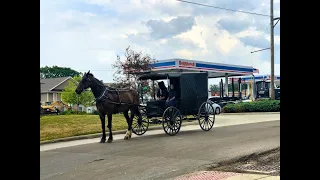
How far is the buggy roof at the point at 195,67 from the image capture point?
33744mm

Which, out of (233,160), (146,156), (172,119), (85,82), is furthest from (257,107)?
(233,160)

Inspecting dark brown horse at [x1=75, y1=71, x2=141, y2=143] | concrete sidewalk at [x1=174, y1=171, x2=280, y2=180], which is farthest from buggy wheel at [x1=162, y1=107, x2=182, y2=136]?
concrete sidewalk at [x1=174, y1=171, x2=280, y2=180]

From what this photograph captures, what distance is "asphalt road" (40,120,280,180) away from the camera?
824 cm

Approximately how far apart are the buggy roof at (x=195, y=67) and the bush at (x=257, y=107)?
5.80 m

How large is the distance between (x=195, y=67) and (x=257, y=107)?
839 cm

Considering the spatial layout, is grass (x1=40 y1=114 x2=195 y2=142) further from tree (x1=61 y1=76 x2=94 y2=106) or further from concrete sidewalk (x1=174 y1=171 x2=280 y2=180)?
tree (x1=61 y1=76 x2=94 y2=106)

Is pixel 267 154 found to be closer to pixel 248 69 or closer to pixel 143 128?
pixel 143 128

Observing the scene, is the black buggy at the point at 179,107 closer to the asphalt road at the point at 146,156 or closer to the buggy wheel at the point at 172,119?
the buggy wheel at the point at 172,119

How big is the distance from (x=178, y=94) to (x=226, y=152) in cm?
580

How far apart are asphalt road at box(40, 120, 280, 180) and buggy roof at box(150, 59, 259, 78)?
17.4 m

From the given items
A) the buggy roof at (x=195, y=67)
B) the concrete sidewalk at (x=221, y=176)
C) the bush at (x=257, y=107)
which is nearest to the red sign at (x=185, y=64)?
the buggy roof at (x=195, y=67)
